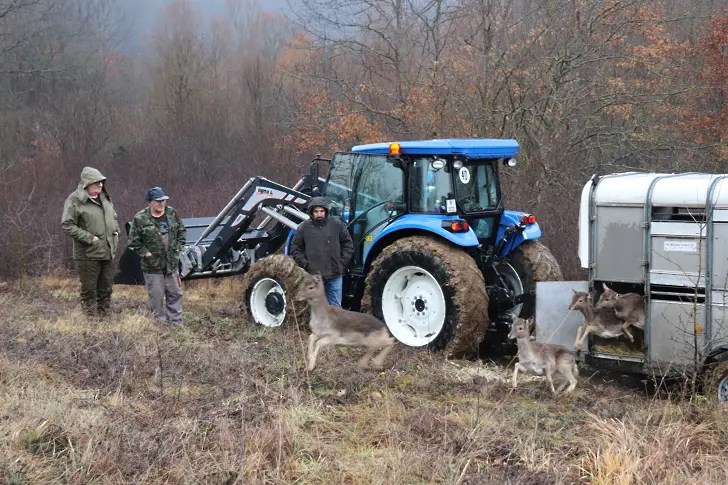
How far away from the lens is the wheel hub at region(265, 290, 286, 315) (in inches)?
394

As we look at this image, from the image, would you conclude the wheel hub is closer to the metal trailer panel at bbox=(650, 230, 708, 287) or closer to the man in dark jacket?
the man in dark jacket

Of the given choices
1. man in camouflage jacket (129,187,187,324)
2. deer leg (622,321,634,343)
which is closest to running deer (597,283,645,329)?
deer leg (622,321,634,343)

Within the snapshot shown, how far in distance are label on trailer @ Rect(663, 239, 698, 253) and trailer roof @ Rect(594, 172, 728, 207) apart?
319 mm

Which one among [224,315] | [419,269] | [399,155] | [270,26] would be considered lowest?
[224,315]

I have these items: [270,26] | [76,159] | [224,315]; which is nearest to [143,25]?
[270,26]

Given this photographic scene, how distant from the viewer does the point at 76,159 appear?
25500 millimetres

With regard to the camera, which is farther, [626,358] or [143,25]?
[143,25]

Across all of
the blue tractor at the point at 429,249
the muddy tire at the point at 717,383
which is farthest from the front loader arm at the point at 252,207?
the muddy tire at the point at 717,383

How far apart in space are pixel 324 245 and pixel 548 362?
288 centimetres

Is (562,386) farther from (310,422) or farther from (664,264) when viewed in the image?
(310,422)

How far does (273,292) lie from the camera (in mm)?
10039

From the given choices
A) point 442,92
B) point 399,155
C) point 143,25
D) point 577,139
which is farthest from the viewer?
point 143,25

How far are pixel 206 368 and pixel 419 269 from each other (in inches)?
101

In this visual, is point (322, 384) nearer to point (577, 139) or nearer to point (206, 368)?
point (206, 368)
